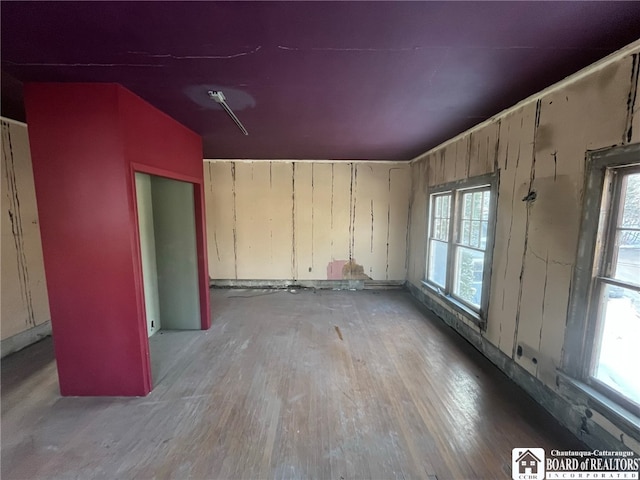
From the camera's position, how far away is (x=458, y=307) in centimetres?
356

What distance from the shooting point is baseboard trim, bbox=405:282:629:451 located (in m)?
1.77

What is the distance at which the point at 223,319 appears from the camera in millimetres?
4059

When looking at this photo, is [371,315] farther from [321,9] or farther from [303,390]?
[321,9]

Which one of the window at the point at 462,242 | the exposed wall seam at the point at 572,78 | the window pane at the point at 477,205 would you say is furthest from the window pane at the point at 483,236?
the exposed wall seam at the point at 572,78

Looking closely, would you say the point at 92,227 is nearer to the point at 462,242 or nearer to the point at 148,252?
the point at 148,252

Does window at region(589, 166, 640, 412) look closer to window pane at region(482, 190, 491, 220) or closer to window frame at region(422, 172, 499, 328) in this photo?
window frame at region(422, 172, 499, 328)

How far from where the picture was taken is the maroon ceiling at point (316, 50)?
1.29 metres

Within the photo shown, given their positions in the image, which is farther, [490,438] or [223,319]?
[223,319]

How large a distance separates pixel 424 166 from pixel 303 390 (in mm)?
4192

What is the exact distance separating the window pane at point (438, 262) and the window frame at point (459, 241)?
1.8 inches

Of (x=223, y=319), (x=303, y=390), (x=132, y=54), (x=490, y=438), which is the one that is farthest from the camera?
(x=223, y=319)

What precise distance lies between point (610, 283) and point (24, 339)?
5.80 m

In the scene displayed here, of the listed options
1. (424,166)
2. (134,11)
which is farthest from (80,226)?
(424,166)

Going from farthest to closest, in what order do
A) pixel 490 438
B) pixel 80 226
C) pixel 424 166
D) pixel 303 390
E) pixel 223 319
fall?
pixel 424 166 → pixel 223 319 → pixel 303 390 → pixel 80 226 → pixel 490 438
